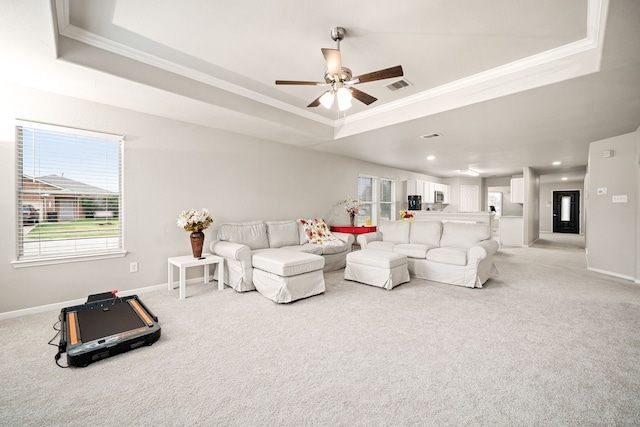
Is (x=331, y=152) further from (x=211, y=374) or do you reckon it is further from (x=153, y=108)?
(x=211, y=374)

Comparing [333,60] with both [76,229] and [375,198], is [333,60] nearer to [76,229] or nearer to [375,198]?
[76,229]

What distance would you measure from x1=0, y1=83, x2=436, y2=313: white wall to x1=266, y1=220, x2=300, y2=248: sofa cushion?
41 centimetres

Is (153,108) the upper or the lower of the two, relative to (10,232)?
upper

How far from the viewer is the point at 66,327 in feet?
7.92

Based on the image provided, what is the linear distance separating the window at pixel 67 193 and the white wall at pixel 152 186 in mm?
89

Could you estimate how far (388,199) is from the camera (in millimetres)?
9016

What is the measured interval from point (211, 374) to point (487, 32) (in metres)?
3.63

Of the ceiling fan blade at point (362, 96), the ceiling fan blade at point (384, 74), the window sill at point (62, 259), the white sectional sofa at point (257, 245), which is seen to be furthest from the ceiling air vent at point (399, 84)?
the window sill at point (62, 259)

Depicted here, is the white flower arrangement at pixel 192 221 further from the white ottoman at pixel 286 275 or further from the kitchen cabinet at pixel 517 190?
the kitchen cabinet at pixel 517 190

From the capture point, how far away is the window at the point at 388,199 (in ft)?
28.7

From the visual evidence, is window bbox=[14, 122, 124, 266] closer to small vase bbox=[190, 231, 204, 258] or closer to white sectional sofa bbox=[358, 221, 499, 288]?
small vase bbox=[190, 231, 204, 258]

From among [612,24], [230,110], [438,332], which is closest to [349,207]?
[230,110]

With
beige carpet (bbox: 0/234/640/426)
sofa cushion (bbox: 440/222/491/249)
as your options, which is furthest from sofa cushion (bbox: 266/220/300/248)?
sofa cushion (bbox: 440/222/491/249)

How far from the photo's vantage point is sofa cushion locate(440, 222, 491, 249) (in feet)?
15.0
